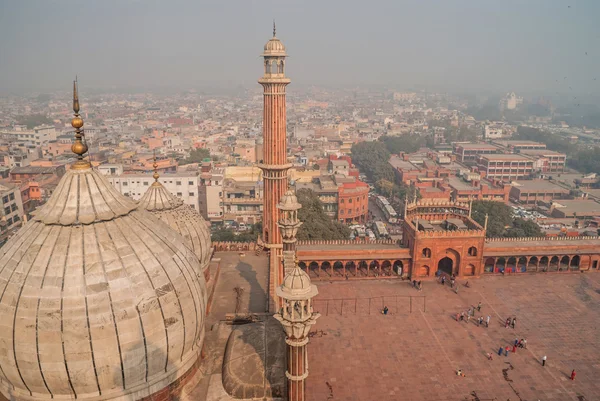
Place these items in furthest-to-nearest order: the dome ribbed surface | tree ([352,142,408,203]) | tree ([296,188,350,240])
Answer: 1. tree ([352,142,408,203])
2. tree ([296,188,350,240])
3. the dome ribbed surface

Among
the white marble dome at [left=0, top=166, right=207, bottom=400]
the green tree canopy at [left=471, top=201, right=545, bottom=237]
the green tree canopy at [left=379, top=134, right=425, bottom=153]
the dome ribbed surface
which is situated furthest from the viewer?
the green tree canopy at [left=379, top=134, right=425, bottom=153]

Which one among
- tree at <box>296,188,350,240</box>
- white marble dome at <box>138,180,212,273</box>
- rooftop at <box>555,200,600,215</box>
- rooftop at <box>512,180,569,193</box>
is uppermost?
white marble dome at <box>138,180,212,273</box>

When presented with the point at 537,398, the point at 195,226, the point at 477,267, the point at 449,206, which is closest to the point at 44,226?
the point at 195,226

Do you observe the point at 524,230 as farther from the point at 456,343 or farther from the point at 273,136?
the point at 273,136

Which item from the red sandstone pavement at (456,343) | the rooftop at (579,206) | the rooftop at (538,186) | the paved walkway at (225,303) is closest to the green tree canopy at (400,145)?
the rooftop at (538,186)

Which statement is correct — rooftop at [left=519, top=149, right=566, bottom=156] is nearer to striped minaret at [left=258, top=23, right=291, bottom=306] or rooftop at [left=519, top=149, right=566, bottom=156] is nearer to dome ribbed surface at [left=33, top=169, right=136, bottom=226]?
striped minaret at [left=258, top=23, right=291, bottom=306]

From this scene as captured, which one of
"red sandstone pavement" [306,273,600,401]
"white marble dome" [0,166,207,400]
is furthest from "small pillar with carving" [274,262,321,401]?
"red sandstone pavement" [306,273,600,401]
